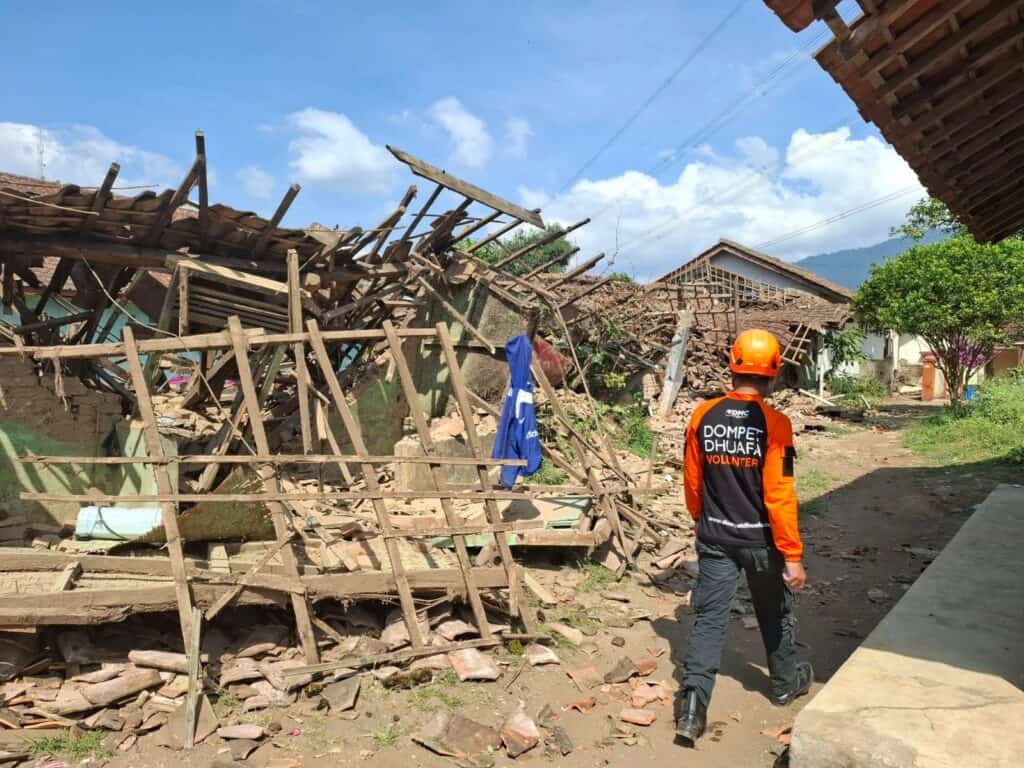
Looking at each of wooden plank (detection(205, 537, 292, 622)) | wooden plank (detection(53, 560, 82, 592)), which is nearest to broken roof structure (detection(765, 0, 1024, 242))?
wooden plank (detection(205, 537, 292, 622))

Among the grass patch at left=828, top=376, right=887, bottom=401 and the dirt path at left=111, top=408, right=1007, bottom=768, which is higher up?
the grass patch at left=828, top=376, right=887, bottom=401

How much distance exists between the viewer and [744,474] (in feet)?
11.8

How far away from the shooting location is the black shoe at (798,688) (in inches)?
155

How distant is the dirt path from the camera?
3.72m

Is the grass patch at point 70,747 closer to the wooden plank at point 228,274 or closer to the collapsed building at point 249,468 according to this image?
the collapsed building at point 249,468

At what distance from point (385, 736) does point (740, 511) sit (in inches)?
93.0

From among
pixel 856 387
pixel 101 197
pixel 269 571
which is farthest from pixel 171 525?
pixel 856 387

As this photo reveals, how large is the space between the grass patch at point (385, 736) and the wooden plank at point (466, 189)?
17.8 ft

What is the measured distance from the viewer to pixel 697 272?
98.1 ft

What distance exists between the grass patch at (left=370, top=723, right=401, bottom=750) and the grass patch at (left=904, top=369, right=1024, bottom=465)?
10.8 m

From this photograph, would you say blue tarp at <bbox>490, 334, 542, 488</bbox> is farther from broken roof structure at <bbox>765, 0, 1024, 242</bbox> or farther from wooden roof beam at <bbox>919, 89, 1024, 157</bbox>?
wooden roof beam at <bbox>919, 89, 1024, 157</bbox>

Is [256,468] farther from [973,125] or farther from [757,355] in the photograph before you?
[973,125]

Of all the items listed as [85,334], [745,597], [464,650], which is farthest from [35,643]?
[745,597]

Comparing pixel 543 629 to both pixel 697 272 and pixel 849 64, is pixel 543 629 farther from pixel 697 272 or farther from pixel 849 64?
pixel 697 272
